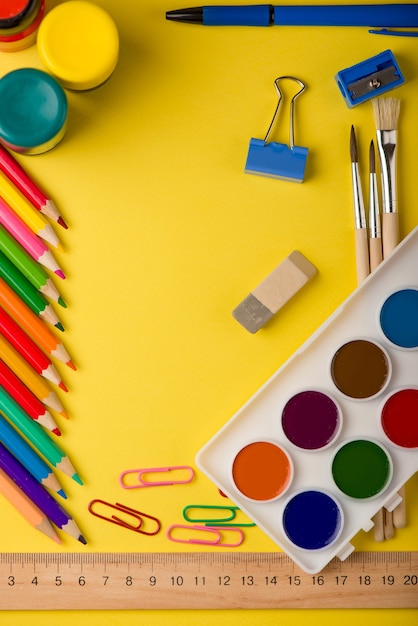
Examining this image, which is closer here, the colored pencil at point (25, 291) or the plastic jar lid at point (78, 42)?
the plastic jar lid at point (78, 42)

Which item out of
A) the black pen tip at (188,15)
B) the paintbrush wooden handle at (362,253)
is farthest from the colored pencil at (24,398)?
the black pen tip at (188,15)

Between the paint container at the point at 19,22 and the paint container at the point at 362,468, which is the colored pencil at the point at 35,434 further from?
the paint container at the point at 19,22

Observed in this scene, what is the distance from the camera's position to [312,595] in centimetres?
182

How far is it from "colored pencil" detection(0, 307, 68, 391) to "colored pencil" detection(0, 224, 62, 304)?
0.10m

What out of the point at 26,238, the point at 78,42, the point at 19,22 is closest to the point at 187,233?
the point at 26,238

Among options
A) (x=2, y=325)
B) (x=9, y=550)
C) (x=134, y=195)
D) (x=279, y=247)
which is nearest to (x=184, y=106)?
(x=134, y=195)

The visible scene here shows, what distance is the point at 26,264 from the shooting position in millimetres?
1784

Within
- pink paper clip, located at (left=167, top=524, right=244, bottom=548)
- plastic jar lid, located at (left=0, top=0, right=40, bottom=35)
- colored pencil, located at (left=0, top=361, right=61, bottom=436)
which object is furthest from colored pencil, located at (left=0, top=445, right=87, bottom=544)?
plastic jar lid, located at (left=0, top=0, right=40, bottom=35)

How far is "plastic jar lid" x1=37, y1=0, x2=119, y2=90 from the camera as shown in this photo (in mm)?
1674

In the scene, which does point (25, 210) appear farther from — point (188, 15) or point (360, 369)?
point (360, 369)

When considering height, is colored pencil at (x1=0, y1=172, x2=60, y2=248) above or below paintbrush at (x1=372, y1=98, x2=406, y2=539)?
above

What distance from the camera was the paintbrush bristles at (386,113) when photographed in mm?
1804

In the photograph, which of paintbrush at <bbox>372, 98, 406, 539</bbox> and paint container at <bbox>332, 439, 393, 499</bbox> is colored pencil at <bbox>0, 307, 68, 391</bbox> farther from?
paintbrush at <bbox>372, 98, 406, 539</bbox>

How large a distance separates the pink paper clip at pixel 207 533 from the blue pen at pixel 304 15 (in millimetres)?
1164
